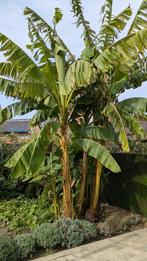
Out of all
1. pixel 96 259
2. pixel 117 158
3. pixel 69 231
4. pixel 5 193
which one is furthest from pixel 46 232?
pixel 5 193

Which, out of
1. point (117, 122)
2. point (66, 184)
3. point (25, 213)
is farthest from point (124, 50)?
point (25, 213)

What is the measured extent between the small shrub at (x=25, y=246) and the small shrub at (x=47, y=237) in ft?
0.46

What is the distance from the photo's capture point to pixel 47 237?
17.8 ft

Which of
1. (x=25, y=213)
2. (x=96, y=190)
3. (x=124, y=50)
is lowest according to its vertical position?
(x=25, y=213)

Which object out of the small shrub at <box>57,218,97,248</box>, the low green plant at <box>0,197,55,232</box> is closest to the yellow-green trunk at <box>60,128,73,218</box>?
the small shrub at <box>57,218,97,248</box>

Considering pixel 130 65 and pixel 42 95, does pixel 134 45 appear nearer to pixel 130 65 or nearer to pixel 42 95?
pixel 130 65

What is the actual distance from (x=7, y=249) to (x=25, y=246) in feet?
1.26

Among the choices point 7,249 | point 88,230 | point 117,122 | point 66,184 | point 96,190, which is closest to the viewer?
point 7,249

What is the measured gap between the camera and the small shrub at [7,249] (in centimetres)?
478

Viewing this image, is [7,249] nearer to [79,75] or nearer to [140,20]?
[79,75]

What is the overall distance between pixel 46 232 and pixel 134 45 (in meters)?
3.59

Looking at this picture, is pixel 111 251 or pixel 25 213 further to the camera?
pixel 25 213

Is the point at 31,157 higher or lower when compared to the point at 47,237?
higher

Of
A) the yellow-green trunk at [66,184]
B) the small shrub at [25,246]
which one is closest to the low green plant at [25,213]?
the yellow-green trunk at [66,184]
